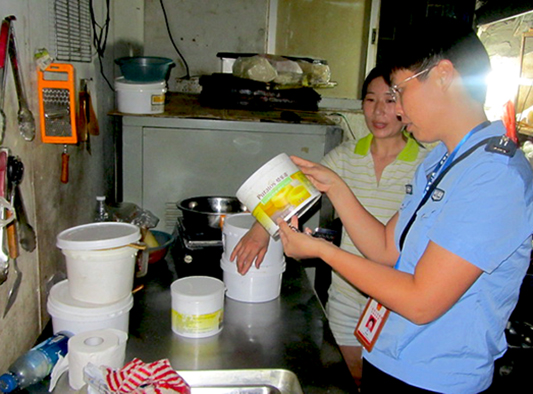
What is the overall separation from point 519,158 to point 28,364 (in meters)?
1.07

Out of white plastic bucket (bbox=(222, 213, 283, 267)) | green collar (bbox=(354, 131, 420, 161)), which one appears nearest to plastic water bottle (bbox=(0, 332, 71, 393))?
white plastic bucket (bbox=(222, 213, 283, 267))

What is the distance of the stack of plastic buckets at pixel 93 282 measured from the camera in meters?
1.07

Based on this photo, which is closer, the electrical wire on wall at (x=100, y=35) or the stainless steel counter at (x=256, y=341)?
the stainless steel counter at (x=256, y=341)

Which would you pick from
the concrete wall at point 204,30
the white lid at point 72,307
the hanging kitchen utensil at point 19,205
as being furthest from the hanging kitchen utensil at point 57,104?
the concrete wall at point 204,30

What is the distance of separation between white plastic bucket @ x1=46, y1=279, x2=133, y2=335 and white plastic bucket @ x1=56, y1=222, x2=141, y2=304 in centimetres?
2

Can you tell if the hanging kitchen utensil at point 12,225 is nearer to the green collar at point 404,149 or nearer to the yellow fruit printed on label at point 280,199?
the yellow fruit printed on label at point 280,199

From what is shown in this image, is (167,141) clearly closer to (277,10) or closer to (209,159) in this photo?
(209,159)

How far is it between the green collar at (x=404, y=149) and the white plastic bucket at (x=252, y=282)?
626 mm

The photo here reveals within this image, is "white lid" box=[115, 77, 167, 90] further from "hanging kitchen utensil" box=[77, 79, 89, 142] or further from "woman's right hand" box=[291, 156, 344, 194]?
"woman's right hand" box=[291, 156, 344, 194]

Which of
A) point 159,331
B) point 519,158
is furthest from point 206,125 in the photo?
point 519,158

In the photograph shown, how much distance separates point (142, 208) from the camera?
7.45 feet

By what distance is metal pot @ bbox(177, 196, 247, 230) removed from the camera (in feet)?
5.68

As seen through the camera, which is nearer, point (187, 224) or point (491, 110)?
point (187, 224)

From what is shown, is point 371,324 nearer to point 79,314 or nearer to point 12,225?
point 79,314
